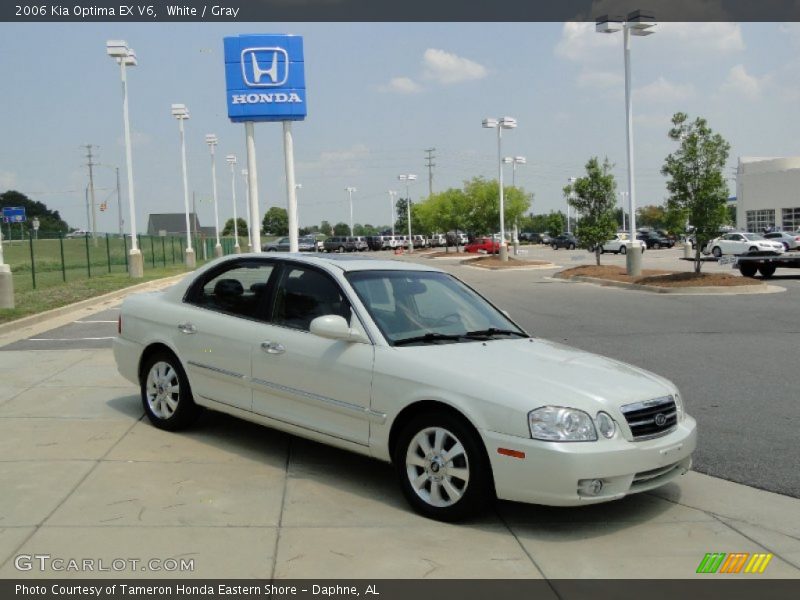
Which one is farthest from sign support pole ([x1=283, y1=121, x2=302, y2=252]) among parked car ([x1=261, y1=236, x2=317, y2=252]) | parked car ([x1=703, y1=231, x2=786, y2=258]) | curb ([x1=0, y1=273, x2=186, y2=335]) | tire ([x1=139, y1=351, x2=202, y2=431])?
parked car ([x1=261, y1=236, x2=317, y2=252])

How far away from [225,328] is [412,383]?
1.99 m

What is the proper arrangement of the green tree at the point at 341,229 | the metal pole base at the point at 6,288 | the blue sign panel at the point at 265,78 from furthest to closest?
the green tree at the point at 341,229
the blue sign panel at the point at 265,78
the metal pole base at the point at 6,288

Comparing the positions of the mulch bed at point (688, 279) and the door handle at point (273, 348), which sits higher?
the door handle at point (273, 348)

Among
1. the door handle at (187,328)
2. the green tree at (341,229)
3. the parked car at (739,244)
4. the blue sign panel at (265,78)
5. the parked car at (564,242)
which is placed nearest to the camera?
the door handle at (187,328)

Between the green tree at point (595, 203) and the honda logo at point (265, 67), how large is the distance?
1252 centimetres

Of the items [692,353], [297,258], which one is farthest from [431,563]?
[692,353]

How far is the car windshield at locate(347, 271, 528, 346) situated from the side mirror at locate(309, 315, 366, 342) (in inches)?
7.9

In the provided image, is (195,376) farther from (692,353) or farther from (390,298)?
(692,353)

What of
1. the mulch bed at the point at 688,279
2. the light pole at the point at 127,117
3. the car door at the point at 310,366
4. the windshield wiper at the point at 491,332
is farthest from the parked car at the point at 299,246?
the windshield wiper at the point at 491,332

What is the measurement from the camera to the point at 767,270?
29141 mm

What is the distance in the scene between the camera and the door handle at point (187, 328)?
6.72 meters

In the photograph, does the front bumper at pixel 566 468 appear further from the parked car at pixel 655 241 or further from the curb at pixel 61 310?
the parked car at pixel 655 241

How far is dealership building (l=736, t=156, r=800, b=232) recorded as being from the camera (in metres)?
81.0

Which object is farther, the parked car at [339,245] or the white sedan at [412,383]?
the parked car at [339,245]
